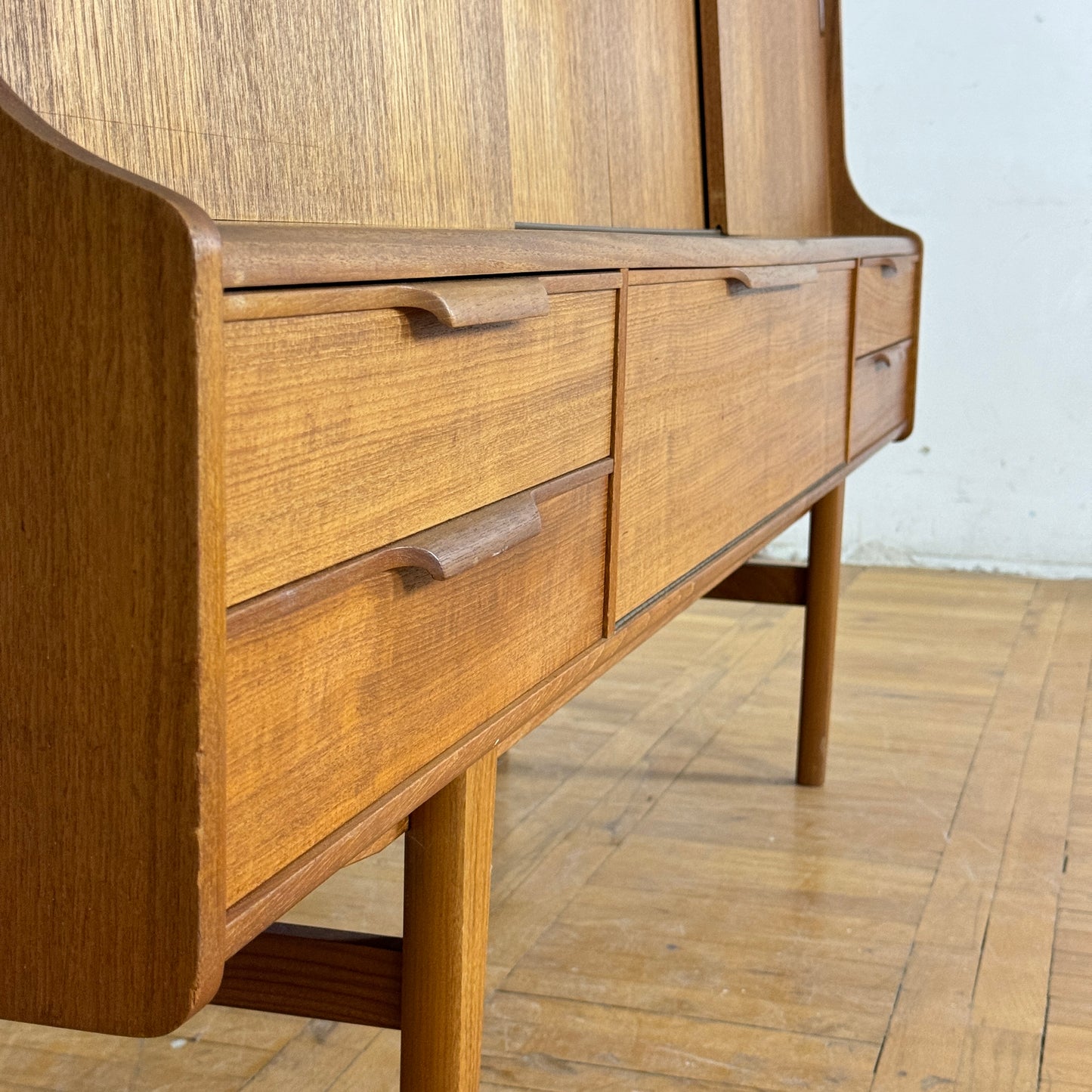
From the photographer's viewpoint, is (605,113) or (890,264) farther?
(890,264)

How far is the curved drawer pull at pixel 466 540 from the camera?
28.6 inches

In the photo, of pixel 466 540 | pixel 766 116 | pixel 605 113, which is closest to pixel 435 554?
pixel 466 540

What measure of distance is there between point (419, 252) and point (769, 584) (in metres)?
1.67

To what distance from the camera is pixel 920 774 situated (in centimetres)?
235

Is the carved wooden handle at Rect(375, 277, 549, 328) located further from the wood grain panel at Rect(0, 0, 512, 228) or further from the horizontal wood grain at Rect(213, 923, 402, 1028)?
the horizontal wood grain at Rect(213, 923, 402, 1028)

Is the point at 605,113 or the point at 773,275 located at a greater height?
the point at 605,113

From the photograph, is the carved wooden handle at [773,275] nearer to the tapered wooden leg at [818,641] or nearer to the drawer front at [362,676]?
the drawer front at [362,676]

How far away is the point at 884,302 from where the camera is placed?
6.93 ft

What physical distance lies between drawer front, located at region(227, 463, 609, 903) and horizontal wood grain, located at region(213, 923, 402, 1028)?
0.61 ft

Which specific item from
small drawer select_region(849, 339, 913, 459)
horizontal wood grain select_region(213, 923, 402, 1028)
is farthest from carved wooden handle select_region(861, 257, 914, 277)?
horizontal wood grain select_region(213, 923, 402, 1028)

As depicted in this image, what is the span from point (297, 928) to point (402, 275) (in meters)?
0.46

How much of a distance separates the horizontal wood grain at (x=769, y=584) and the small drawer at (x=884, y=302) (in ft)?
1.24

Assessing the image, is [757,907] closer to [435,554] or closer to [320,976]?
[320,976]

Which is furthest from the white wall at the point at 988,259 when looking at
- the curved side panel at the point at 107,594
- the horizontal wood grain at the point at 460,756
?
the curved side panel at the point at 107,594
